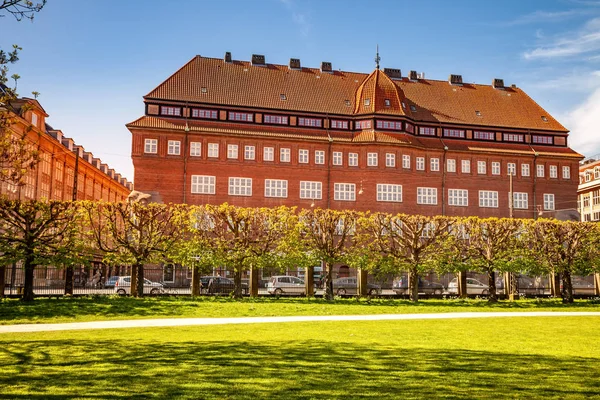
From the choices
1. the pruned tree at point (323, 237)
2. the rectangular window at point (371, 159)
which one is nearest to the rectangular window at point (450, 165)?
the rectangular window at point (371, 159)

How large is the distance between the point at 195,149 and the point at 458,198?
87.4ft

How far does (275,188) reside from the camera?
52312 mm

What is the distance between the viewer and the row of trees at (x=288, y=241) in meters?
30.7

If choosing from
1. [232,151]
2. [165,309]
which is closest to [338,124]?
[232,151]

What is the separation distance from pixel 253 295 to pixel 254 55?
35163 millimetres

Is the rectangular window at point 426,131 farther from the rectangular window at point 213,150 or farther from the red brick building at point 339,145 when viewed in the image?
the rectangular window at point 213,150

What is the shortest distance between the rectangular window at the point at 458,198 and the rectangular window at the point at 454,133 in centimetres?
628

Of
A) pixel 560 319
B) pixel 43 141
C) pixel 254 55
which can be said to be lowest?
pixel 560 319

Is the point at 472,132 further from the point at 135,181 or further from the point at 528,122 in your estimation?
the point at 135,181

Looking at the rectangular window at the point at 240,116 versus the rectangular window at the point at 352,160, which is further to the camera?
the rectangular window at the point at 352,160

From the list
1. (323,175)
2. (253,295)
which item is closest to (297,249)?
(253,295)

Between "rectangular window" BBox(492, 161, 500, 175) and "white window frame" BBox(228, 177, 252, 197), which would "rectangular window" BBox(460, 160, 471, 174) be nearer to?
"rectangular window" BBox(492, 161, 500, 175)

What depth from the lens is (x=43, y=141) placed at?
60.7 meters

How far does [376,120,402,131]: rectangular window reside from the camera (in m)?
55.2
